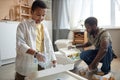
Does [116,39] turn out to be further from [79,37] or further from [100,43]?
[100,43]

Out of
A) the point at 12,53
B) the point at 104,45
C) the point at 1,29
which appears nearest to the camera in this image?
the point at 104,45

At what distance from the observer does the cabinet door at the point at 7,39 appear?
9.47 feet

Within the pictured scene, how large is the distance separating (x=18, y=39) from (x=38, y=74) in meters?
0.38

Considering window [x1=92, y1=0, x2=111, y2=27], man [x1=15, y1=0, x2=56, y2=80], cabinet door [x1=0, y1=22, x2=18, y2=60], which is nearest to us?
man [x1=15, y1=0, x2=56, y2=80]

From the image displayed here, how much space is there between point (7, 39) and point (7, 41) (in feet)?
0.14

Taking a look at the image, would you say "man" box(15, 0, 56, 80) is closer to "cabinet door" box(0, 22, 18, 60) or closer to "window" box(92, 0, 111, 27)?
"cabinet door" box(0, 22, 18, 60)

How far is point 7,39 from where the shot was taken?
9.84ft

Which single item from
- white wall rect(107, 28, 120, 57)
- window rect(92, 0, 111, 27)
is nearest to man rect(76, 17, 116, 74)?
white wall rect(107, 28, 120, 57)

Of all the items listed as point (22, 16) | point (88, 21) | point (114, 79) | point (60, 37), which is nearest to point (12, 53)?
point (22, 16)

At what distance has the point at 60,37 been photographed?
14.1ft

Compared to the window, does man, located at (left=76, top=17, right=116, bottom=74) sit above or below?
below

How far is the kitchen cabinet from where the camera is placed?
9.48 ft

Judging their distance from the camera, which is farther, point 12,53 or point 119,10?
point 119,10

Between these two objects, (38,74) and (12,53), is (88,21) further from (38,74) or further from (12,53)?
(12,53)
